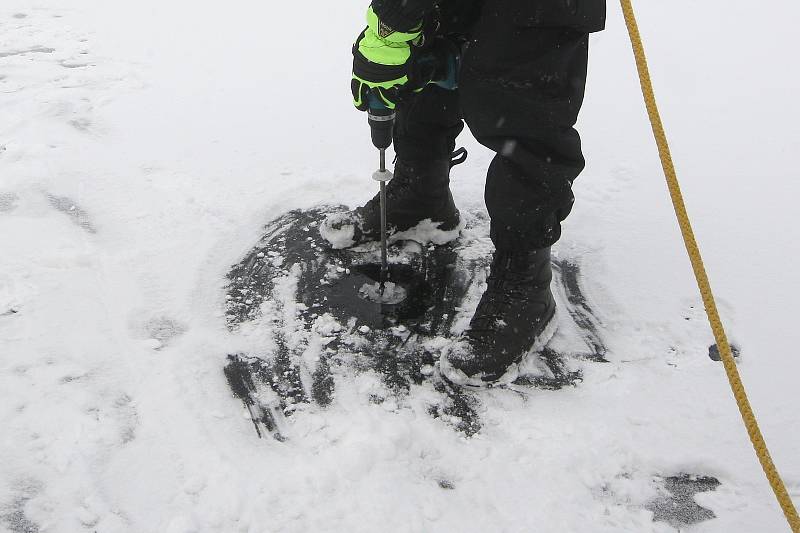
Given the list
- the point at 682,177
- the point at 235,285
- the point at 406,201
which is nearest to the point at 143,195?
the point at 235,285

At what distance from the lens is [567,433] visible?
5.46 feet

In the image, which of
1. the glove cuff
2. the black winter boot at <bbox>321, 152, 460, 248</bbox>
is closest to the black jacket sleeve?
the glove cuff

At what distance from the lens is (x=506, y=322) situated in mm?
1888

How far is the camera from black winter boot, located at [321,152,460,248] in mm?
2330

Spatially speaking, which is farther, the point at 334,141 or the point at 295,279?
the point at 334,141

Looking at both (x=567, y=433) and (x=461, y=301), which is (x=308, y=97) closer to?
(x=461, y=301)

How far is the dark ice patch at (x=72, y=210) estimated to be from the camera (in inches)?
96.7

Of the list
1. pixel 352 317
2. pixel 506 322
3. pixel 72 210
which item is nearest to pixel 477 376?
pixel 506 322

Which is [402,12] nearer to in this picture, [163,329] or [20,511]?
[163,329]

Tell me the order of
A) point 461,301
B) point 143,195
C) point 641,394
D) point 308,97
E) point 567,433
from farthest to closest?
point 308,97 < point 143,195 < point 461,301 < point 641,394 < point 567,433

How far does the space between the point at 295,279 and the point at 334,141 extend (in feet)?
3.65

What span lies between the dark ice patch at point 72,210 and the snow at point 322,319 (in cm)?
1

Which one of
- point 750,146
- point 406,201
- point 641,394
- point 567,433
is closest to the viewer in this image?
point 567,433

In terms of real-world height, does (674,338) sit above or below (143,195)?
above
